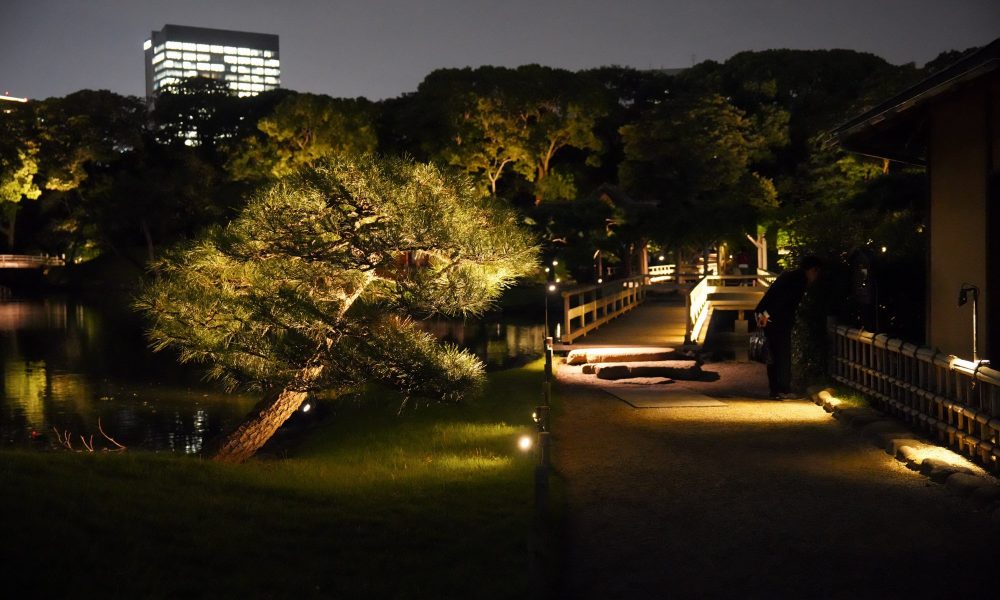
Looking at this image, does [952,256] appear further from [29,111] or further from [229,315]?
[29,111]

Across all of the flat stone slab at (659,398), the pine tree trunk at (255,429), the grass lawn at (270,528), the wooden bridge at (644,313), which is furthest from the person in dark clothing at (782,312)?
the wooden bridge at (644,313)

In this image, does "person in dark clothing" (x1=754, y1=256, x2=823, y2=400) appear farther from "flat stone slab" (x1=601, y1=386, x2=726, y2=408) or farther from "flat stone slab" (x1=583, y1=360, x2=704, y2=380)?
"flat stone slab" (x1=583, y1=360, x2=704, y2=380)

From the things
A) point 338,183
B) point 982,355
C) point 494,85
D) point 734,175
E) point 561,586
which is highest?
point 494,85

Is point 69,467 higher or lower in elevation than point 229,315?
lower

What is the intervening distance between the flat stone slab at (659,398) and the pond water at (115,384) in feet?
22.2

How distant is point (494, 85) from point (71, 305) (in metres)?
24.1

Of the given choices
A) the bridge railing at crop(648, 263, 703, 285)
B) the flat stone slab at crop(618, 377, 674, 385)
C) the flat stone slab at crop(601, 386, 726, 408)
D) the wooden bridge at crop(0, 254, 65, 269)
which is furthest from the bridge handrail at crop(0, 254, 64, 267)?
the flat stone slab at crop(601, 386, 726, 408)

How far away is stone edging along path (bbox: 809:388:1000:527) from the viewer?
6.74 meters

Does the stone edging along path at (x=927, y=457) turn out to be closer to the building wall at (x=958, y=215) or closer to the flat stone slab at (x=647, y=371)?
the building wall at (x=958, y=215)

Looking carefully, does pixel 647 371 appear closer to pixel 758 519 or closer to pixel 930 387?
pixel 930 387

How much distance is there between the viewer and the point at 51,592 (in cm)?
510

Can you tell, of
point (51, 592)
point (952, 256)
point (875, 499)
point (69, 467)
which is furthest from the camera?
point (952, 256)

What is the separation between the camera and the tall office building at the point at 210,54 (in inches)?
7544

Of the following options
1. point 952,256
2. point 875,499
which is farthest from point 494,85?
point 875,499
